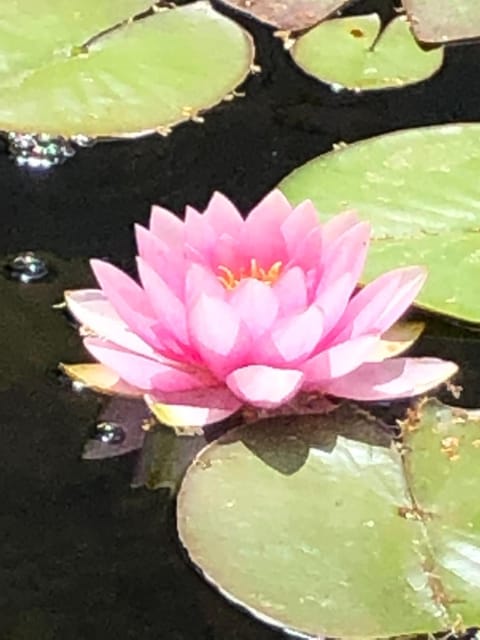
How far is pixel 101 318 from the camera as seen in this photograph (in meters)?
1.22

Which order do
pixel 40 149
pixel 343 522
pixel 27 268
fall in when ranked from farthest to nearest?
pixel 40 149 < pixel 27 268 < pixel 343 522

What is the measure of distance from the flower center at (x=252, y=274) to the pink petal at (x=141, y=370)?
0.09 m

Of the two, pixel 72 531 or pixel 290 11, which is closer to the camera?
pixel 72 531

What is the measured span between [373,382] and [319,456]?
0.29 ft

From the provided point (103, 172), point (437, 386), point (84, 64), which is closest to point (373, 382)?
point (437, 386)

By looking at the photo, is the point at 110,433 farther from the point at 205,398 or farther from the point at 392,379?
the point at 392,379

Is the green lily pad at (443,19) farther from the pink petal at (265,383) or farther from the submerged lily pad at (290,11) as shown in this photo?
the pink petal at (265,383)

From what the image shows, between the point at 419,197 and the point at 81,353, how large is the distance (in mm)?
362

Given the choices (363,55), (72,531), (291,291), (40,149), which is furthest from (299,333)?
(363,55)

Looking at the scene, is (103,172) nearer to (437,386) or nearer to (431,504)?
(437,386)

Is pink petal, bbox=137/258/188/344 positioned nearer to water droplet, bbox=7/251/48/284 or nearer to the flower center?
the flower center

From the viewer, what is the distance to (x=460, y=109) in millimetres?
1584

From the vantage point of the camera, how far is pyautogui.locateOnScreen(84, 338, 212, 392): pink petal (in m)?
1.18

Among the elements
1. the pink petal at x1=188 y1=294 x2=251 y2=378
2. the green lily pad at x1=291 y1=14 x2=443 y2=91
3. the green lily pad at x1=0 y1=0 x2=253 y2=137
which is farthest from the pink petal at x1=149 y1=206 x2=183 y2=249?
the green lily pad at x1=291 y1=14 x2=443 y2=91
